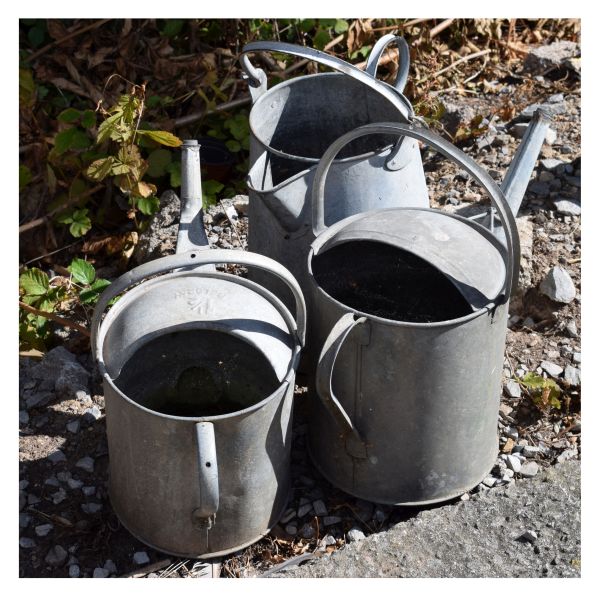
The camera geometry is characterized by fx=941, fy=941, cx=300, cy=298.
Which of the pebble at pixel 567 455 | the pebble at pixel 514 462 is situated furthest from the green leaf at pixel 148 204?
the pebble at pixel 567 455

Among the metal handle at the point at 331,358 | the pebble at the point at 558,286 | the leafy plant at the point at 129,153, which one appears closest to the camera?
the metal handle at the point at 331,358

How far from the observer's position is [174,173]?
11.8ft

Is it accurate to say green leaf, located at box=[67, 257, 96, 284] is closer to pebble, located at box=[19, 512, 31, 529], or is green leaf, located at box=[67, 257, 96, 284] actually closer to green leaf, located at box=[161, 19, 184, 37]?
pebble, located at box=[19, 512, 31, 529]

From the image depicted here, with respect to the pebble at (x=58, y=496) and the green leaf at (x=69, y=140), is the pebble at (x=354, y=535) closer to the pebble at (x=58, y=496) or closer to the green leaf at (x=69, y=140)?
the pebble at (x=58, y=496)

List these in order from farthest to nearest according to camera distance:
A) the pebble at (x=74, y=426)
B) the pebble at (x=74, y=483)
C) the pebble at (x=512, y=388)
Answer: the pebble at (x=512, y=388)
the pebble at (x=74, y=426)
the pebble at (x=74, y=483)

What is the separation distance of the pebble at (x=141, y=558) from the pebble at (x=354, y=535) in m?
0.54

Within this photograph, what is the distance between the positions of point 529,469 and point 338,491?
0.56 metres

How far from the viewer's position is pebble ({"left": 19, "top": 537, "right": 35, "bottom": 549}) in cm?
253

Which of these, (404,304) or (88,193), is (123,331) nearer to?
(404,304)

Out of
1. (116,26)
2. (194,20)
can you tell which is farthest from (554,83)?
(116,26)

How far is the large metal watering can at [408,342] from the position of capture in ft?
7.54

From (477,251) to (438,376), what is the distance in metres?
0.35

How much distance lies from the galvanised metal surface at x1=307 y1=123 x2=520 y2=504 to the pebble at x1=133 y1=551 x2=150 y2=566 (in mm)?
531

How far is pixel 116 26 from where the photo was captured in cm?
405
